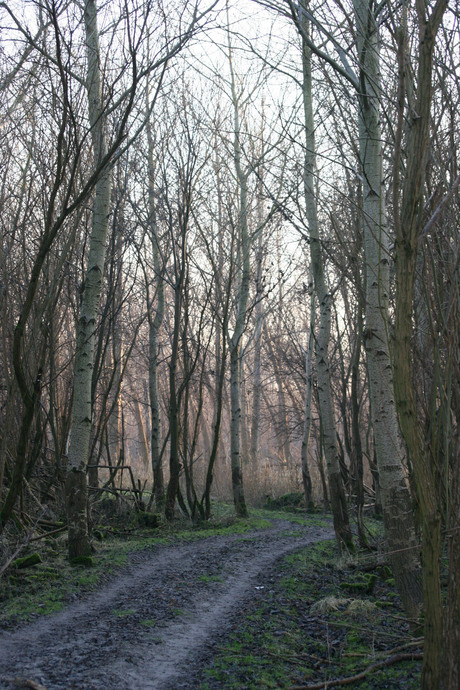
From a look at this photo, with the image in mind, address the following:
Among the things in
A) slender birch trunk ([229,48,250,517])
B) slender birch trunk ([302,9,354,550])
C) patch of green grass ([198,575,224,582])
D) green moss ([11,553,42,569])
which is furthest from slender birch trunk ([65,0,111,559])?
slender birch trunk ([229,48,250,517])

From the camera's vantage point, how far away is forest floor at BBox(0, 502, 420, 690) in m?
2.89

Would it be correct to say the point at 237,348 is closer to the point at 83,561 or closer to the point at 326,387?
the point at 326,387

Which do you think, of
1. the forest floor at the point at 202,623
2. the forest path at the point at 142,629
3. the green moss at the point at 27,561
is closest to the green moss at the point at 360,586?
the forest floor at the point at 202,623

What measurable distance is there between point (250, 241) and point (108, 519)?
5446 millimetres

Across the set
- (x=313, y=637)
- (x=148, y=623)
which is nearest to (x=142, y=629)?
(x=148, y=623)

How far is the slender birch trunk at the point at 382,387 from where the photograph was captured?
3.73 m

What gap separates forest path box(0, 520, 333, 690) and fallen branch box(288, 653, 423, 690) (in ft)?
2.05

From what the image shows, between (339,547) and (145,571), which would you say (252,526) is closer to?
(339,547)

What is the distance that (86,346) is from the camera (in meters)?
5.89

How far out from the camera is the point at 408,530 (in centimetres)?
379

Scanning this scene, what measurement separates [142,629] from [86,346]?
3027 mm

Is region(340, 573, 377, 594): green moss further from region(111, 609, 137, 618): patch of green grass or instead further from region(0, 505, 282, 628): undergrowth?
region(0, 505, 282, 628): undergrowth

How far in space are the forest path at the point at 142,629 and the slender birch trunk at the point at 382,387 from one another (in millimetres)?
1256

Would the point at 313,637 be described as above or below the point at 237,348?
below
